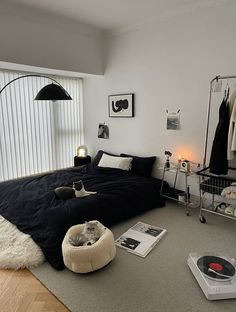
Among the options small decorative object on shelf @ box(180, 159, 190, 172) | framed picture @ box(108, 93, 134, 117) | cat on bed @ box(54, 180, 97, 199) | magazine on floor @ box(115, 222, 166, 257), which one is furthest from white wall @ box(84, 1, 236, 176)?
cat on bed @ box(54, 180, 97, 199)

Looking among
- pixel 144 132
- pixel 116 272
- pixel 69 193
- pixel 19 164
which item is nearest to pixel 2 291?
pixel 116 272

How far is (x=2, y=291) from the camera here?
1.90 m

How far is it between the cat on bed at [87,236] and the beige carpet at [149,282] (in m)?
0.26

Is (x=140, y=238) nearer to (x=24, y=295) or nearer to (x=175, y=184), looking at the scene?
(x=24, y=295)

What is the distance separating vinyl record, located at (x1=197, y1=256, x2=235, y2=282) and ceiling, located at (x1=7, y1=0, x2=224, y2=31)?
289 cm

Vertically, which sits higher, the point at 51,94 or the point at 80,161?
the point at 51,94

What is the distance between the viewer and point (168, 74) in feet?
11.3

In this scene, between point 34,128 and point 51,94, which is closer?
point 51,94

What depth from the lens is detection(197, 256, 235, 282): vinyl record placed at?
6.12 feet

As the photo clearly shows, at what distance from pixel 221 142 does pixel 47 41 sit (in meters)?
2.72

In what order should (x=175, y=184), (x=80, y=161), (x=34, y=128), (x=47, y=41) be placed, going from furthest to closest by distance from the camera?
(x=80, y=161)
(x=34, y=128)
(x=175, y=184)
(x=47, y=41)

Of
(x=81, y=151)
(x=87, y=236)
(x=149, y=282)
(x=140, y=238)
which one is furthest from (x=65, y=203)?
(x=81, y=151)

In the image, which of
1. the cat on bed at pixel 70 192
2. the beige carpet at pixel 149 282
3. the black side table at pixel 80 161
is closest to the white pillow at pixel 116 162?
the black side table at pixel 80 161

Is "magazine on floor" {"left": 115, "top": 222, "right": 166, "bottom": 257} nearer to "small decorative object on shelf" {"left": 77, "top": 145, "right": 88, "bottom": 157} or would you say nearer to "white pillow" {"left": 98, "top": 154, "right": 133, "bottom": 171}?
"white pillow" {"left": 98, "top": 154, "right": 133, "bottom": 171}
